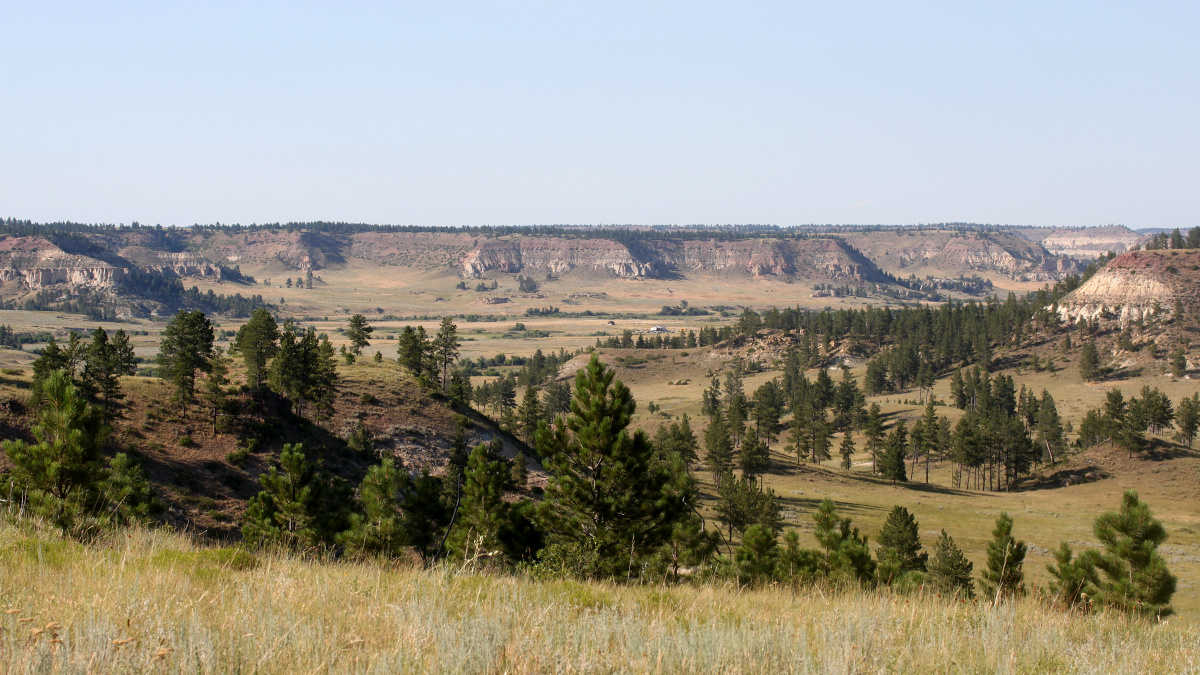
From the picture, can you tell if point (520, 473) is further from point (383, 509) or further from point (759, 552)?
point (759, 552)

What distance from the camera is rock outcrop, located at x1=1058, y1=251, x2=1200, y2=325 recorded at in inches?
7116

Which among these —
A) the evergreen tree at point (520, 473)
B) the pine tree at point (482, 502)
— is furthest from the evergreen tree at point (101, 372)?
the pine tree at point (482, 502)

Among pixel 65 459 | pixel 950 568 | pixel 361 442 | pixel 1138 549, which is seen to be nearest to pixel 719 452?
pixel 361 442

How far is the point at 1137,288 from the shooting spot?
186m

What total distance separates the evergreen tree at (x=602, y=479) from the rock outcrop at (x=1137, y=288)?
19242 cm

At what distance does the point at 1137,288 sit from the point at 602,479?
20756 cm

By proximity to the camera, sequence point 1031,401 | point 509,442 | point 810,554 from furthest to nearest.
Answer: point 1031,401, point 509,442, point 810,554

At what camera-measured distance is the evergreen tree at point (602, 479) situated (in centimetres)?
2708

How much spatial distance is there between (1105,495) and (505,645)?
104 meters

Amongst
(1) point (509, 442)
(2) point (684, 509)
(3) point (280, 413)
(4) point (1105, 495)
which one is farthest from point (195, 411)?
(4) point (1105, 495)

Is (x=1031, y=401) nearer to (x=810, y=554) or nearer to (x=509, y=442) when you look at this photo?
(x=509, y=442)

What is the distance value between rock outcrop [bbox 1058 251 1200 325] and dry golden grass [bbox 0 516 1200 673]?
206 metres

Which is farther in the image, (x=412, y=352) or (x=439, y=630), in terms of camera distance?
(x=412, y=352)

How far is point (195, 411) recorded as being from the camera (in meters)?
62.1
